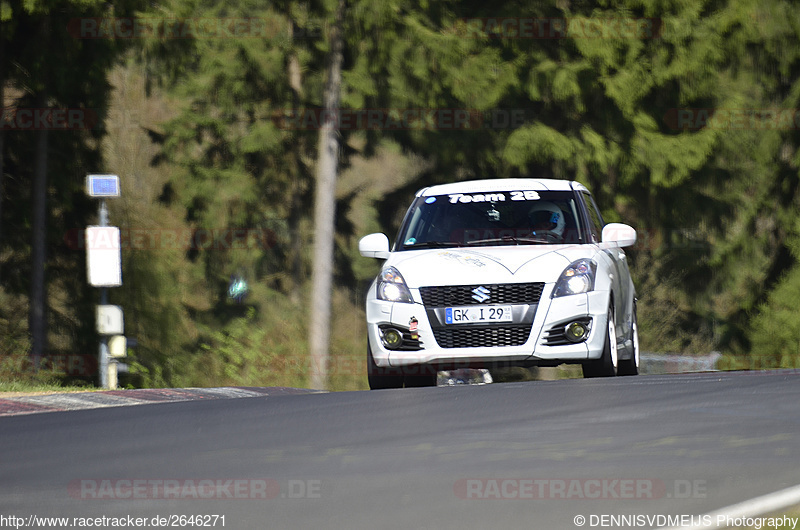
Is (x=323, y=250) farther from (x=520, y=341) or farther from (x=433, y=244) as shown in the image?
(x=520, y=341)

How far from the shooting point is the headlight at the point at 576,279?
11.5 m

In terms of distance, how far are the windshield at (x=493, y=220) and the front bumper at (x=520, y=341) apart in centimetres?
94

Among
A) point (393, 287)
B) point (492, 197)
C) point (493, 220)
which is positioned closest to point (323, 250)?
point (492, 197)

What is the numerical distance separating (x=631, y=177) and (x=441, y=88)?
477 centimetres

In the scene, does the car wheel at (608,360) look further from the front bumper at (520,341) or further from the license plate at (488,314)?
the license plate at (488,314)

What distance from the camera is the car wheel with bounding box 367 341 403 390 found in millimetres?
11883

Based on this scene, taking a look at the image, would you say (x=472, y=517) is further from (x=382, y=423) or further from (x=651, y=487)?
(x=382, y=423)

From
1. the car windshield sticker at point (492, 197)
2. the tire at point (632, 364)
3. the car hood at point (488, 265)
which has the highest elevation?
the car windshield sticker at point (492, 197)

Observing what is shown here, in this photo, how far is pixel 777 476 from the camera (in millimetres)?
6117

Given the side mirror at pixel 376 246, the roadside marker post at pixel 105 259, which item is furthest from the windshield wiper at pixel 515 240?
the roadside marker post at pixel 105 259

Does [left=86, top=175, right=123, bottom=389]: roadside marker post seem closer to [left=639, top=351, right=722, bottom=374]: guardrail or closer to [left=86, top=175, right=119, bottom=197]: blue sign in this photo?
[left=86, top=175, right=119, bottom=197]: blue sign

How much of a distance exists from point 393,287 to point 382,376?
2.79ft

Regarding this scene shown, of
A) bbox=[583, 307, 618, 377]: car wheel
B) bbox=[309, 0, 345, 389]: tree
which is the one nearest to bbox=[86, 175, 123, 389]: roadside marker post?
bbox=[583, 307, 618, 377]: car wheel

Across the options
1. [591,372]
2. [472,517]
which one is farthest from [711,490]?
[591,372]
